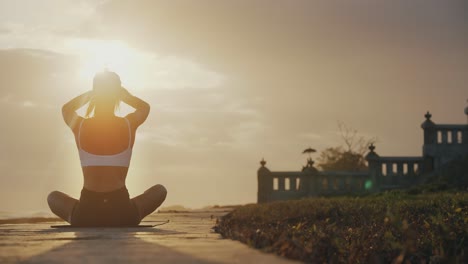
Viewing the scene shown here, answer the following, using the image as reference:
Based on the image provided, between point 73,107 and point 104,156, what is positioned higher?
point 73,107

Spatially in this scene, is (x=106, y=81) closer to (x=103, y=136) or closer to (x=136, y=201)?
(x=103, y=136)

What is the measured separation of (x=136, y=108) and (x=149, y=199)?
131 centimetres

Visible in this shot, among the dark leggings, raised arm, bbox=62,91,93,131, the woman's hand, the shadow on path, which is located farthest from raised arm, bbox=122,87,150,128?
the shadow on path

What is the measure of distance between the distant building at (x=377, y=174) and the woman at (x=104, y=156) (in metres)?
26.1

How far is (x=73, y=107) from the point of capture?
31.5 ft

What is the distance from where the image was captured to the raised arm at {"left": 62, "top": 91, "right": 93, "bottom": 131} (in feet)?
31.0

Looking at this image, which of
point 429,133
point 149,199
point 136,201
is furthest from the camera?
point 429,133

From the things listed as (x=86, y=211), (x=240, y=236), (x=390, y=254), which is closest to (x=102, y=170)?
(x=86, y=211)

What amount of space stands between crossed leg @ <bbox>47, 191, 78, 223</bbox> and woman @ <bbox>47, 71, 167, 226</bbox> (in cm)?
21

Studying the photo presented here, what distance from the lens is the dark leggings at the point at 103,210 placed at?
9.10 meters

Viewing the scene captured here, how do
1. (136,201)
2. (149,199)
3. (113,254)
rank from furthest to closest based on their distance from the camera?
(149,199) → (136,201) → (113,254)

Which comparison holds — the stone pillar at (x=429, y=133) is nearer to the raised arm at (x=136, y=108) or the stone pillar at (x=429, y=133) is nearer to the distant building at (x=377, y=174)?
the distant building at (x=377, y=174)

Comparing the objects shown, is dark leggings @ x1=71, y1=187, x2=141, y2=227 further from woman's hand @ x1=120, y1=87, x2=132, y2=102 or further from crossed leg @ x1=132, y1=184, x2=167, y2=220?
woman's hand @ x1=120, y1=87, x2=132, y2=102

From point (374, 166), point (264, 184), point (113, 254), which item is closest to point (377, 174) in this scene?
point (374, 166)
